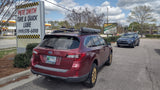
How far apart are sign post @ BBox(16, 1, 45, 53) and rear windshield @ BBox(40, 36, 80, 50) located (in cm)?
364

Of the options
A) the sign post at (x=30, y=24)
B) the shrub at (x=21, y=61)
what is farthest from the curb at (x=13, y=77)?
the sign post at (x=30, y=24)

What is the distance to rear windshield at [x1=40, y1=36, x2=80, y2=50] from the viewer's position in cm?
324

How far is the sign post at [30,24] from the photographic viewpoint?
271 inches

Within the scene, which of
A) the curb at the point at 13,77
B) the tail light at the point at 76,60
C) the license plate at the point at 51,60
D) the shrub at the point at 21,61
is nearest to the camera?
the tail light at the point at 76,60

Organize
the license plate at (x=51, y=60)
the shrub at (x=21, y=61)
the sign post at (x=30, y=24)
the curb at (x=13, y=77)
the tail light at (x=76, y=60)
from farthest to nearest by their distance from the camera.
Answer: the sign post at (x=30, y=24) < the shrub at (x=21, y=61) < the curb at (x=13, y=77) < the license plate at (x=51, y=60) < the tail light at (x=76, y=60)

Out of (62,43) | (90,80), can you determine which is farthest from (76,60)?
(90,80)

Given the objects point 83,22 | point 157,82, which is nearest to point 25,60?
point 157,82

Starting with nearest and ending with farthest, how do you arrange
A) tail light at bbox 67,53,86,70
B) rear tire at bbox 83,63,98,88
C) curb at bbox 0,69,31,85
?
1. tail light at bbox 67,53,86,70
2. rear tire at bbox 83,63,98,88
3. curb at bbox 0,69,31,85

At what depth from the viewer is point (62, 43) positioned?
333cm

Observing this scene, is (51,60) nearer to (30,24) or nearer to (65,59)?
(65,59)

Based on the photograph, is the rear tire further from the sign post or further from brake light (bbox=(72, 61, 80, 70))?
the sign post

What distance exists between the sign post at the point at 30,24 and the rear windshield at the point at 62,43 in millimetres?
3644

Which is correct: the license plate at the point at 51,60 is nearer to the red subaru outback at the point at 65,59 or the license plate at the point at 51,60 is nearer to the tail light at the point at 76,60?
the red subaru outback at the point at 65,59

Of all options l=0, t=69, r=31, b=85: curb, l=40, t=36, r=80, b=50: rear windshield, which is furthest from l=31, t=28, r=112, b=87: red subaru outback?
l=0, t=69, r=31, b=85: curb
